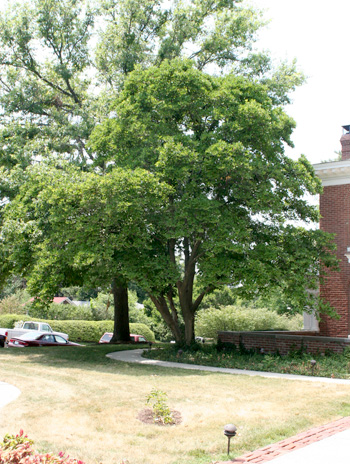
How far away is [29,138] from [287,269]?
14699 mm

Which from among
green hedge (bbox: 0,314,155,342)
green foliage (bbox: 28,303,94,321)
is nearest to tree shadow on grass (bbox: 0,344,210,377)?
green hedge (bbox: 0,314,155,342)

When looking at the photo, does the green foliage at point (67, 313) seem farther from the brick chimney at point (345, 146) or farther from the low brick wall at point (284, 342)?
the brick chimney at point (345, 146)

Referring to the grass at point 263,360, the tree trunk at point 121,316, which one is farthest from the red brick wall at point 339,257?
the tree trunk at point 121,316

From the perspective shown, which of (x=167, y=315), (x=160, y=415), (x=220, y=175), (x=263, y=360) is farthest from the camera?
(x=167, y=315)

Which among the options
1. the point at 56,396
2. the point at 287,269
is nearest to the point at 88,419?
the point at 56,396

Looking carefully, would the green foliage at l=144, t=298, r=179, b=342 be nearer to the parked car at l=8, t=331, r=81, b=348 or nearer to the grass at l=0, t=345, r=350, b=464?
the parked car at l=8, t=331, r=81, b=348

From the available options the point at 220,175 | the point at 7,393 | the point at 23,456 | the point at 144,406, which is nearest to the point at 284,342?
the point at 220,175

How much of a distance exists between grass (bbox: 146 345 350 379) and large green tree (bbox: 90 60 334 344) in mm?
1857

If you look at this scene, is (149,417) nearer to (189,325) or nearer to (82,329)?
(189,325)

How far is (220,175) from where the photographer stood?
19.3 m

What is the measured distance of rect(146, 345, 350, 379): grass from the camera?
15.9 metres

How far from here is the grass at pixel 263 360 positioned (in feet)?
52.3

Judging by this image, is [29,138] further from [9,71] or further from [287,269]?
[287,269]

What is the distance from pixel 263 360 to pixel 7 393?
9.24 meters
